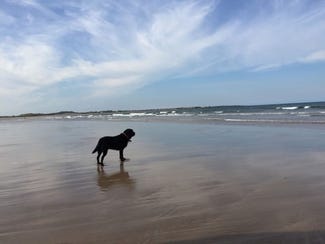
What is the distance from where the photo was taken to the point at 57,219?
4887 millimetres

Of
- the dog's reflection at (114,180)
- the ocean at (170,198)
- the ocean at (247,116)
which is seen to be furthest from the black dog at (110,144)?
the ocean at (247,116)

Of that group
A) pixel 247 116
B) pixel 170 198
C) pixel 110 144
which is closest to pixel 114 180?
pixel 170 198

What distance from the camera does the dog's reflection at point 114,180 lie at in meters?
6.88

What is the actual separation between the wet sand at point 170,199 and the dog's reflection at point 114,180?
0.06 ft

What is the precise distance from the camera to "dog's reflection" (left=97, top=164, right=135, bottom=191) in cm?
688

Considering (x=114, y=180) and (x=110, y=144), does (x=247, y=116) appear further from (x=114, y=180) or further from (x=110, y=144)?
(x=114, y=180)

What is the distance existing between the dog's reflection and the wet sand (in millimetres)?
18

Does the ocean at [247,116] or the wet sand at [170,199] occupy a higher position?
the wet sand at [170,199]

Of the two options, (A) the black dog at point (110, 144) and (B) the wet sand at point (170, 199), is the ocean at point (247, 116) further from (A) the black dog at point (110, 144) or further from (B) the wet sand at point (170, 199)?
(B) the wet sand at point (170, 199)

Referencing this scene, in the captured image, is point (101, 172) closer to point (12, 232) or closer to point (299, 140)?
point (12, 232)

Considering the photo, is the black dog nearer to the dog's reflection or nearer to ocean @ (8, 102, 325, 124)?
the dog's reflection

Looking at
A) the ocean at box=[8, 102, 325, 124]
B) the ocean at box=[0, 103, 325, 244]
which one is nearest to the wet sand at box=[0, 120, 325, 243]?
the ocean at box=[0, 103, 325, 244]

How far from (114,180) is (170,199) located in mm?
2042

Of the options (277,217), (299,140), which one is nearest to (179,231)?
(277,217)
